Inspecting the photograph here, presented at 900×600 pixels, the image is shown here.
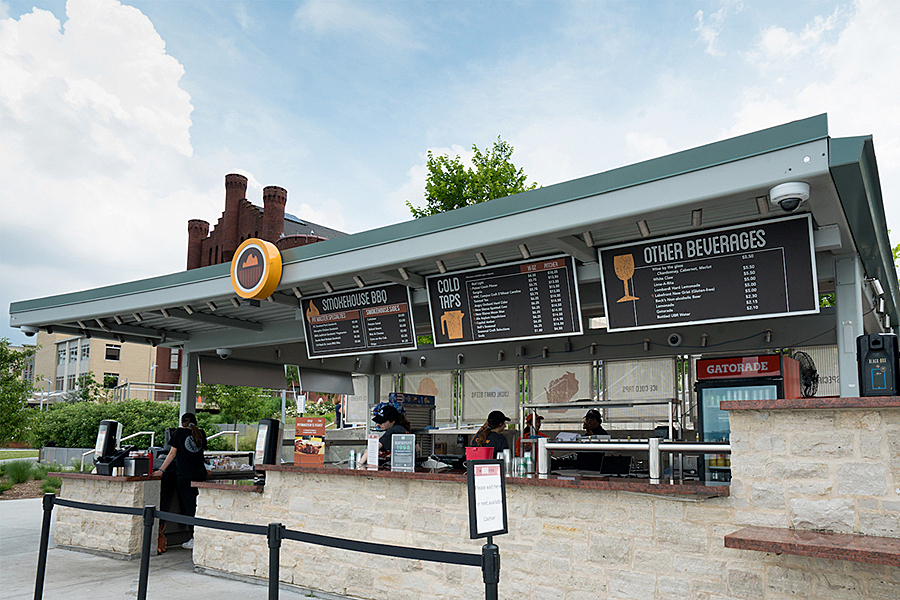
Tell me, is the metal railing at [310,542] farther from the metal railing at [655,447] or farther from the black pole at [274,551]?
the metal railing at [655,447]

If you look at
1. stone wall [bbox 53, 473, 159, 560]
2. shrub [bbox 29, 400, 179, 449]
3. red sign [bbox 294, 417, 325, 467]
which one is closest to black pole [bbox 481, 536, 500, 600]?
red sign [bbox 294, 417, 325, 467]

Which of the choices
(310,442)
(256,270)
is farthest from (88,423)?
(256,270)

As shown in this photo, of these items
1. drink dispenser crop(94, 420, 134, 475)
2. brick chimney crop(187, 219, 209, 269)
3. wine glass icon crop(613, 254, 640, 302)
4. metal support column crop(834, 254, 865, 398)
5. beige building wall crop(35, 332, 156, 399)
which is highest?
brick chimney crop(187, 219, 209, 269)

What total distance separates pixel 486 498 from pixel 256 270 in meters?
4.14

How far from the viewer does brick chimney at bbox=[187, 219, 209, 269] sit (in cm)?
3469

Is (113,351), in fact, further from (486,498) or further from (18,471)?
(486,498)

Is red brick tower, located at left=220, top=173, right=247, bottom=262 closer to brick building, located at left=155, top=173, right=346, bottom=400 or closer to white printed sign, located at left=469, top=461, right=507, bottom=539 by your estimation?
brick building, located at left=155, top=173, right=346, bottom=400

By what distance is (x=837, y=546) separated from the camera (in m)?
3.24

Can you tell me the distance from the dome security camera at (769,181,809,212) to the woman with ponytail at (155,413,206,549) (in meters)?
6.96

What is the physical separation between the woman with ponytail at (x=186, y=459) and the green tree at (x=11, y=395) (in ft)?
34.0

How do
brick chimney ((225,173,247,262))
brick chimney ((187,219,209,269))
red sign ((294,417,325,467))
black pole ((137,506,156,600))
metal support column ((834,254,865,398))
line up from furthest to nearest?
brick chimney ((187,219,209,269)) → brick chimney ((225,173,247,262)) → red sign ((294,417,325,467)) → black pole ((137,506,156,600)) → metal support column ((834,254,865,398))

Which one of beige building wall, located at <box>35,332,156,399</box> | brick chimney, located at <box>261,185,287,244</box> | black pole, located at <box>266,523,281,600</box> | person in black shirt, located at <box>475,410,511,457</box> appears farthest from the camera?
beige building wall, located at <box>35,332,156,399</box>

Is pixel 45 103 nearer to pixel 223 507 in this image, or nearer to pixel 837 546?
pixel 223 507

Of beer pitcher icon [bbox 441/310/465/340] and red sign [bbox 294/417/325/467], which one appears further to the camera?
red sign [bbox 294/417/325/467]
